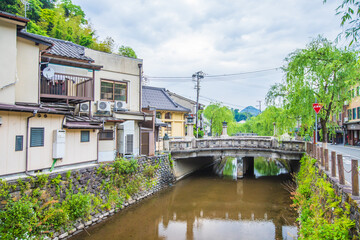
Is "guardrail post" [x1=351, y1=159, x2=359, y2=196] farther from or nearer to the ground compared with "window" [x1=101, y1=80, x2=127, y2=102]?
nearer to the ground

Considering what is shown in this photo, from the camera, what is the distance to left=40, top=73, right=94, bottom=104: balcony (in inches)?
508

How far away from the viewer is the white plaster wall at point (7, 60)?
32.5 ft

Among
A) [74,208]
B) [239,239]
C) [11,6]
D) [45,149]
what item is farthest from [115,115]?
[11,6]

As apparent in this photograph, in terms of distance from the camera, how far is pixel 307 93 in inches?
555

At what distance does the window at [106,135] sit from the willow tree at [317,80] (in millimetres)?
12003

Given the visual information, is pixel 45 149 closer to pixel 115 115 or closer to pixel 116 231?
pixel 116 231

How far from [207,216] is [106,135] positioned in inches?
324

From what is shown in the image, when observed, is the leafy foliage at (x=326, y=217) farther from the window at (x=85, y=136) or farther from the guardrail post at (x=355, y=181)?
the window at (x=85, y=136)

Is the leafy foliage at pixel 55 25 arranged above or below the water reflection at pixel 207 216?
above

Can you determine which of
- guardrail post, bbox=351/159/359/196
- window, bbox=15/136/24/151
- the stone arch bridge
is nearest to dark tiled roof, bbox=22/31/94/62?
window, bbox=15/136/24/151

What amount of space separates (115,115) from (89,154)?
4.36m

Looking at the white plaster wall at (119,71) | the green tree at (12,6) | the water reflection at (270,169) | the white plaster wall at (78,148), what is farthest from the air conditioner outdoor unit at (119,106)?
the green tree at (12,6)

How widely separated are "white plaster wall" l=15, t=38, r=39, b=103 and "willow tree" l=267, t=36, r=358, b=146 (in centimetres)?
1449

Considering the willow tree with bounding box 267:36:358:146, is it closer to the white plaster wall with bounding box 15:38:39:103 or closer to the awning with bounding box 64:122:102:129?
the awning with bounding box 64:122:102:129
